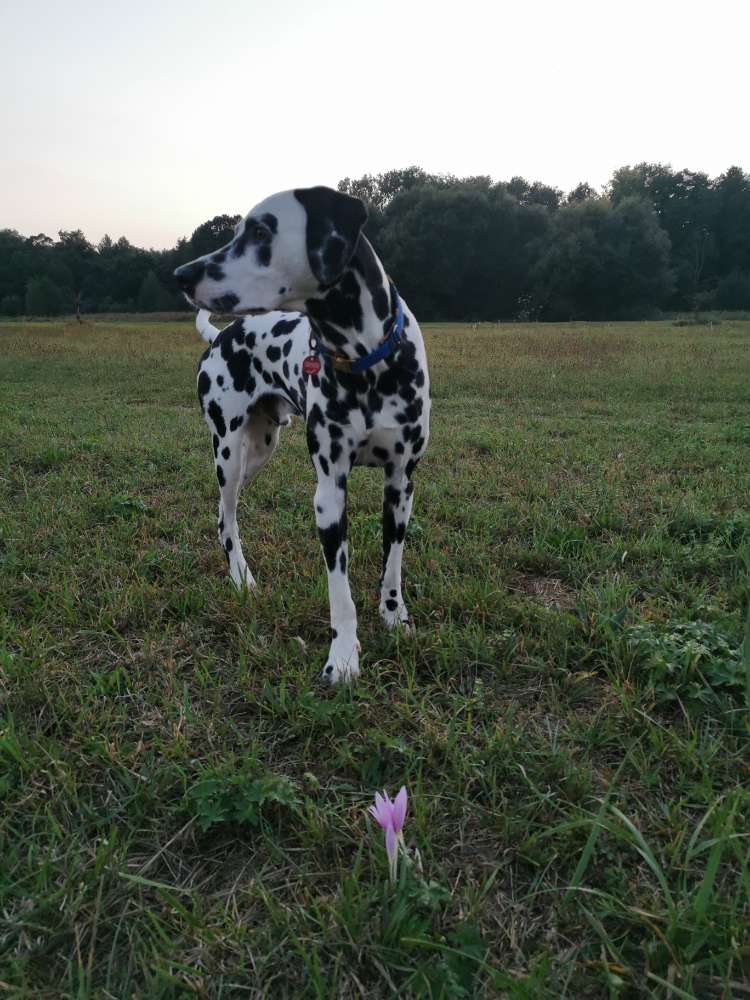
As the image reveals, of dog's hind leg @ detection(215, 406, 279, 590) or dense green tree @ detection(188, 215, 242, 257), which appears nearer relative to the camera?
dog's hind leg @ detection(215, 406, 279, 590)

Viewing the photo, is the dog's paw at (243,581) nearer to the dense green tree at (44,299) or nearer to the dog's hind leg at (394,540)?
the dog's hind leg at (394,540)

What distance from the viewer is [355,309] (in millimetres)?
2652

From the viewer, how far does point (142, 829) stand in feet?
6.23

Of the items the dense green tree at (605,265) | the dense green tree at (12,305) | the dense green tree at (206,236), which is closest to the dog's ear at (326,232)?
the dense green tree at (206,236)

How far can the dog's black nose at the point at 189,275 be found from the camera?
96.4 inches

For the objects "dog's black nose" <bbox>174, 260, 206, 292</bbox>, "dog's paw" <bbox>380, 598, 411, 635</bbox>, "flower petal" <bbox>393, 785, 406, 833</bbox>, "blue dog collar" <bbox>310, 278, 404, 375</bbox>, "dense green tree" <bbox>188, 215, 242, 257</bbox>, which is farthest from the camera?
"dense green tree" <bbox>188, 215, 242, 257</bbox>

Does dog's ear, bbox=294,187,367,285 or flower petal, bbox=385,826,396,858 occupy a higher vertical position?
dog's ear, bbox=294,187,367,285

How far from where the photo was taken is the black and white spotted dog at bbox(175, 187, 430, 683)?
2.45 m

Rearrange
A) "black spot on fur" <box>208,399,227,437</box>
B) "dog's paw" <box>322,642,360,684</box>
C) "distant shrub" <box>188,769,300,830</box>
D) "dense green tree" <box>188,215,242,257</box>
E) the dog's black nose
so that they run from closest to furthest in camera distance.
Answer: "distant shrub" <box>188,769,300,830</box>
the dog's black nose
"dog's paw" <box>322,642,360,684</box>
"black spot on fur" <box>208,399,227,437</box>
"dense green tree" <box>188,215,242,257</box>

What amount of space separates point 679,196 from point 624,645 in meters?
75.4

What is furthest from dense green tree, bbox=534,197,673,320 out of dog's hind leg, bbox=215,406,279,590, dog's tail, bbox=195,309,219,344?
dog's hind leg, bbox=215,406,279,590

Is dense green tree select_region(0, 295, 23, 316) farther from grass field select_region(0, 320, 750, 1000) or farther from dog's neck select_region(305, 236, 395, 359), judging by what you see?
dog's neck select_region(305, 236, 395, 359)

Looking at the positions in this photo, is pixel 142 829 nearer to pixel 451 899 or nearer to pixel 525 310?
pixel 451 899

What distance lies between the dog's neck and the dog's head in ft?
0.43
